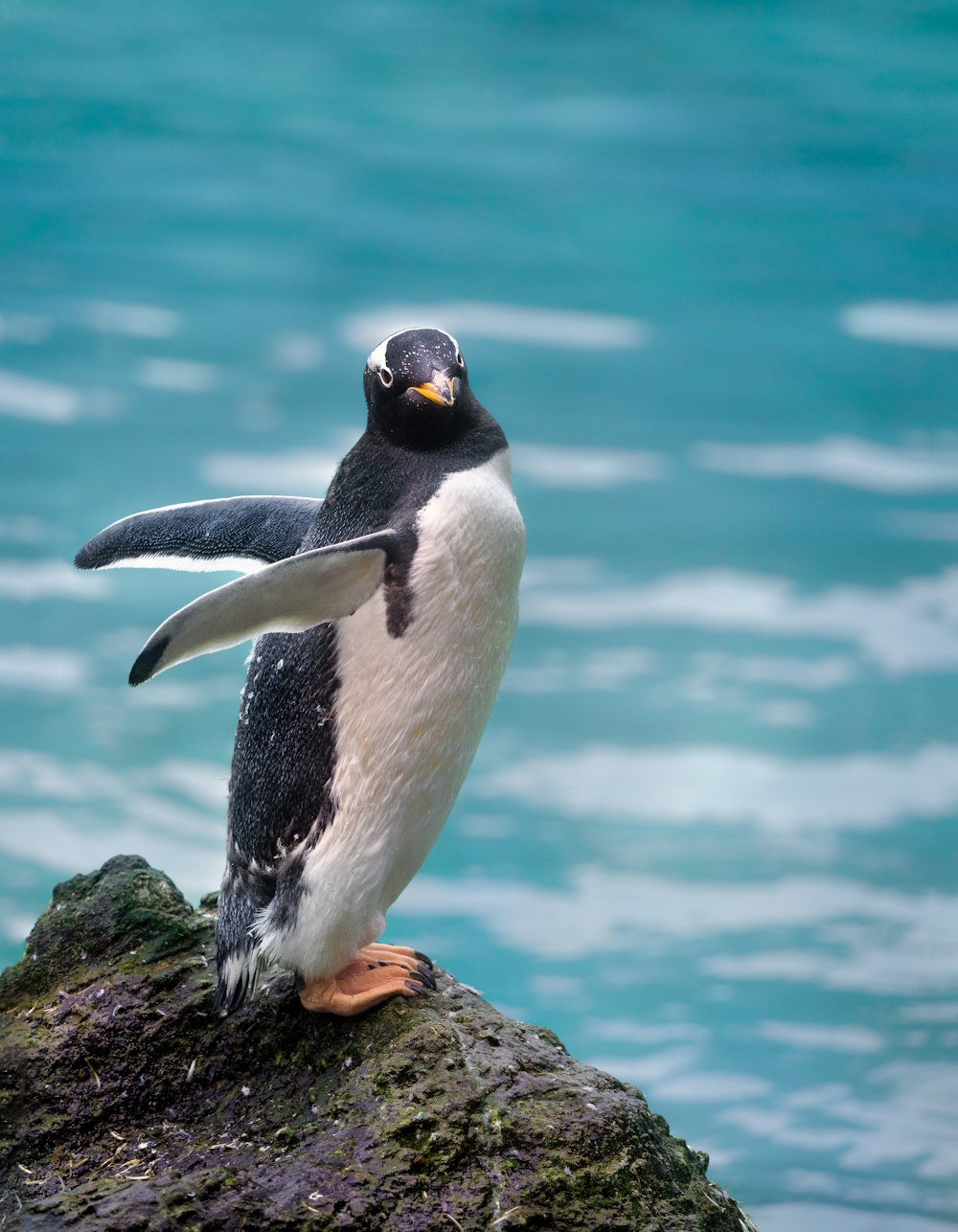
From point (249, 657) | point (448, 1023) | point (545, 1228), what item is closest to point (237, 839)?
point (249, 657)

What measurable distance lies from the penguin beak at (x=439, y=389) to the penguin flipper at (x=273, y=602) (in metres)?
0.32

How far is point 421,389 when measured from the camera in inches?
113

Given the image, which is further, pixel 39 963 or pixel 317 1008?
pixel 39 963

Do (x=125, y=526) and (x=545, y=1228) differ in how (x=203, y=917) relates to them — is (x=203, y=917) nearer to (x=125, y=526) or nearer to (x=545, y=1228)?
(x=125, y=526)

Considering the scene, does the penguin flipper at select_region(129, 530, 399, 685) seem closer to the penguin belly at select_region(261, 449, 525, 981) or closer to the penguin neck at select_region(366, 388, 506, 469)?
the penguin belly at select_region(261, 449, 525, 981)

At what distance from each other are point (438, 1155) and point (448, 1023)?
0.35m

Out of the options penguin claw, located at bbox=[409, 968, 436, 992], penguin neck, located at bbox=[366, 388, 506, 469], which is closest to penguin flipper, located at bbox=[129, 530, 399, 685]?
penguin neck, located at bbox=[366, 388, 506, 469]

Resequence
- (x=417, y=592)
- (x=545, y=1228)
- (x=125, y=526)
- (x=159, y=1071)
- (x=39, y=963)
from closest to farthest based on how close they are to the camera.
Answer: (x=545, y=1228)
(x=417, y=592)
(x=159, y=1071)
(x=39, y=963)
(x=125, y=526)

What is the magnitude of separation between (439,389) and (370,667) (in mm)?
619

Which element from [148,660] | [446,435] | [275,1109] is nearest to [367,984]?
[275,1109]

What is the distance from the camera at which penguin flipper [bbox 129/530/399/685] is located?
2.71m

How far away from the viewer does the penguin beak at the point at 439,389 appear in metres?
2.85

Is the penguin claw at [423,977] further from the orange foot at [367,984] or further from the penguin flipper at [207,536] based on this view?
the penguin flipper at [207,536]

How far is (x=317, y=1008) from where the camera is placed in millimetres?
2926
